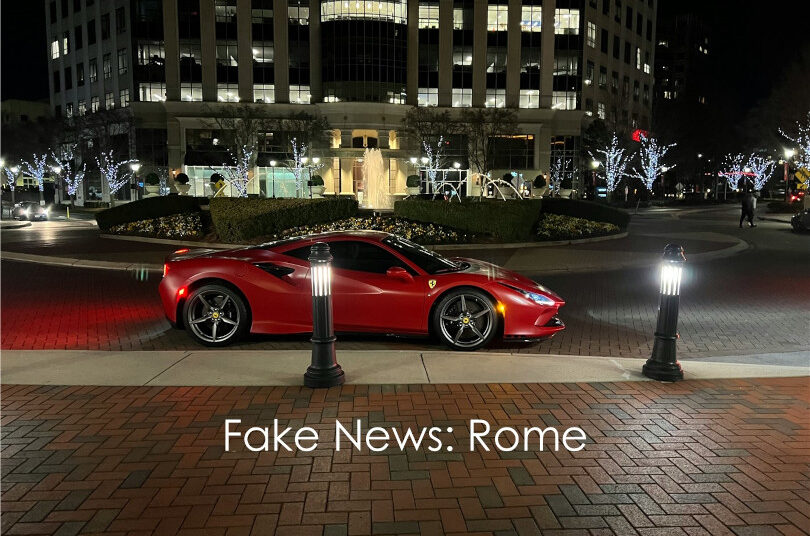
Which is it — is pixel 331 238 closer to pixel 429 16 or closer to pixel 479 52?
pixel 479 52

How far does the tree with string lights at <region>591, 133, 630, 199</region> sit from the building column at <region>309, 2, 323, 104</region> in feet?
93.6

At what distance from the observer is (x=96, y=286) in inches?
481

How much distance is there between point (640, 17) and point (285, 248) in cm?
8901

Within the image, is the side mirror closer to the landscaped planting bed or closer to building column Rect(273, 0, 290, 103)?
the landscaped planting bed

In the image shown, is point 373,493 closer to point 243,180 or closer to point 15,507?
point 15,507

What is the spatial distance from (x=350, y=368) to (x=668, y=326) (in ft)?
10.8

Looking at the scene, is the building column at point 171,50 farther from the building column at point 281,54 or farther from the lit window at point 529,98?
the lit window at point 529,98

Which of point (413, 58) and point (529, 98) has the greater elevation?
point (413, 58)

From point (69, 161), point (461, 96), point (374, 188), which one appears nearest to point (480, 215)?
point (374, 188)

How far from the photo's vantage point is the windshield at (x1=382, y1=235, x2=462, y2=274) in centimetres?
754

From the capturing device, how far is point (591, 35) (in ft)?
231

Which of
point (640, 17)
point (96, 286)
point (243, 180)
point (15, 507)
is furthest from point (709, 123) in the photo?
point (15, 507)

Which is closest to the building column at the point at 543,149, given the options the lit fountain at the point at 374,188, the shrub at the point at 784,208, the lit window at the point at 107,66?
the shrub at the point at 784,208

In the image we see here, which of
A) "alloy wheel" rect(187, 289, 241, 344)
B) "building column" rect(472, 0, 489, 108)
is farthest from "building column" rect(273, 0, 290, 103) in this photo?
"alloy wheel" rect(187, 289, 241, 344)
